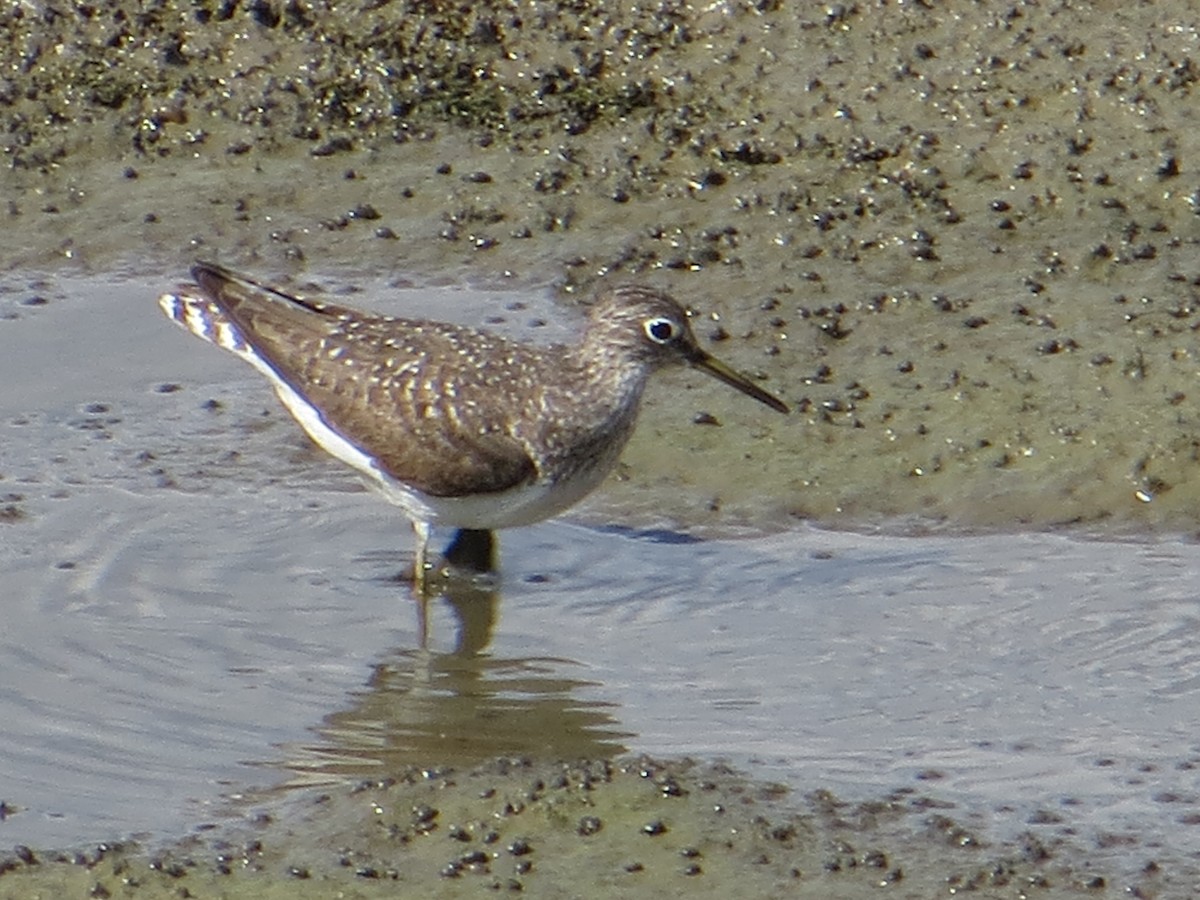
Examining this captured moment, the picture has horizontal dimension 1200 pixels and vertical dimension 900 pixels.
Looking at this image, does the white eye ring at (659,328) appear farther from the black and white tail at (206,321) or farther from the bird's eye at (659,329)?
the black and white tail at (206,321)

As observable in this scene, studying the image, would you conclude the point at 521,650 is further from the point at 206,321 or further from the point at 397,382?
the point at 206,321

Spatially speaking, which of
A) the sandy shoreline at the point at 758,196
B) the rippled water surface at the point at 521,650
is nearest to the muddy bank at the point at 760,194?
the sandy shoreline at the point at 758,196

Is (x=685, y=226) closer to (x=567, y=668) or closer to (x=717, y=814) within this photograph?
(x=567, y=668)

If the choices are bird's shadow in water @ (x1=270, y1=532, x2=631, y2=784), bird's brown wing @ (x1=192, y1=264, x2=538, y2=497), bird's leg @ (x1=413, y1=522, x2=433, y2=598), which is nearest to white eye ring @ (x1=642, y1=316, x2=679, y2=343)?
bird's brown wing @ (x1=192, y1=264, x2=538, y2=497)

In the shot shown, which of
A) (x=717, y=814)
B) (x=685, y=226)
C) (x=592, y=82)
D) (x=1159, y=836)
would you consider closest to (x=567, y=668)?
(x=717, y=814)

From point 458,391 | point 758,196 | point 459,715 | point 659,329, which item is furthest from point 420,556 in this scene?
point 758,196

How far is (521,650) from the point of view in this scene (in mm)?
8312

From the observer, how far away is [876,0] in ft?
39.4

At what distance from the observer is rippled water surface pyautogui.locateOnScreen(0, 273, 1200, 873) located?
729 centimetres

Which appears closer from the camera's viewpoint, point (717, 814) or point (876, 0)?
point (717, 814)

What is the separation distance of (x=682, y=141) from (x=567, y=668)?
402 centimetres

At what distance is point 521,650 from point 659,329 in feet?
4.58

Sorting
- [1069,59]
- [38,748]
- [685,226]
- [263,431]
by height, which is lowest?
[38,748]

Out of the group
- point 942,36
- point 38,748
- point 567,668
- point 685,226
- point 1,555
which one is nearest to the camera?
point 38,748
